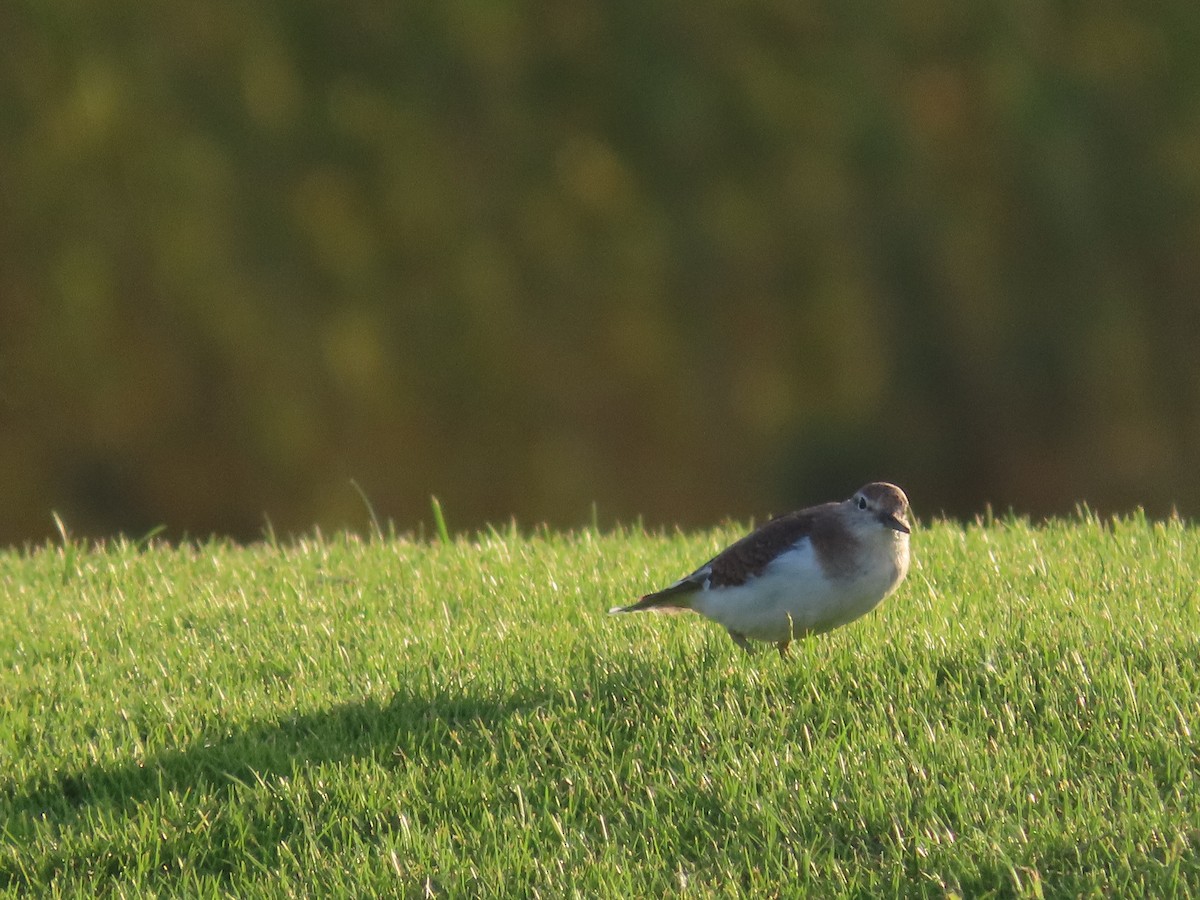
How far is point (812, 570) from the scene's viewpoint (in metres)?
4.96

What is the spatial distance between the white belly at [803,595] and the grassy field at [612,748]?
0.46 feet

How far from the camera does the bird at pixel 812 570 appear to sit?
4953mm

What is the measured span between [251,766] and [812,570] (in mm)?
1802

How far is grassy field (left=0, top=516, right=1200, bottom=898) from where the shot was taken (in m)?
4.09

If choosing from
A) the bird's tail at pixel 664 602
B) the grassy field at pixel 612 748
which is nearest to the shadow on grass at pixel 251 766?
the grassy field at pixel 612 748

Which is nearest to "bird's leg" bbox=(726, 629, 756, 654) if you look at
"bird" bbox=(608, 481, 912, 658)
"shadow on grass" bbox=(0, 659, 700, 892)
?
"bird" bbox=(608, 481, 912, 658)

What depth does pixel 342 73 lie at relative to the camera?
28.7ft

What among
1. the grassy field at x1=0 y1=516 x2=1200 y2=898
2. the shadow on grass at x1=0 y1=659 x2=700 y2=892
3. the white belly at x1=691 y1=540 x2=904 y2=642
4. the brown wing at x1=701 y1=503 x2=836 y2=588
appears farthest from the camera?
the brown wing at x1=701 y1=503 x2=836 y2=588

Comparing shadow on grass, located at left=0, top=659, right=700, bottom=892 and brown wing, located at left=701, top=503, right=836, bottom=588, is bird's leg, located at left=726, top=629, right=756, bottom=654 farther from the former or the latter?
shadow on grass, located at left=0, top=659, right=700, bottom=892

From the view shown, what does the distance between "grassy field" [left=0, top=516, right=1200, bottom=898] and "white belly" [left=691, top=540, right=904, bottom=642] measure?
14 cm

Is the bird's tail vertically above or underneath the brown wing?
underneath

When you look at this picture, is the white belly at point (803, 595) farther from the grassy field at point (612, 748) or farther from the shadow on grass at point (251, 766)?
the shadow on grass at point (251, 766)

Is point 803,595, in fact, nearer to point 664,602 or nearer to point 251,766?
point 664,602

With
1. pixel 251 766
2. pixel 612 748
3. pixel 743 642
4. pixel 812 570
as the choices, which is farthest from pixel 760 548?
pixel 251 766
